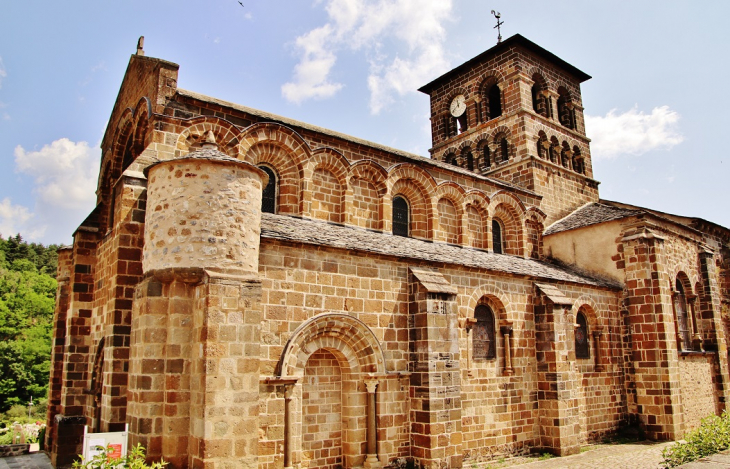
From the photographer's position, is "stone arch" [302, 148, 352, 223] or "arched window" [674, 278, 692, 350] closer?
"stone arch" [302, 148, 352, 223]

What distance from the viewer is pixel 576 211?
21797 mm

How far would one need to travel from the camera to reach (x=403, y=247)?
13.3 metres

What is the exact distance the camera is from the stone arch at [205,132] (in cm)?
1154

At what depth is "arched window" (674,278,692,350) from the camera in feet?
62.9

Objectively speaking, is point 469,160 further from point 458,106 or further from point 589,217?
point 589,217

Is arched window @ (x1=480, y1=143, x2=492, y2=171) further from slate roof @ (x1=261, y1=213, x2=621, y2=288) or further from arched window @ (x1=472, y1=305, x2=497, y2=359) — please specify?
arched window @ (x1=472, y1=305, x2=497, y2=359)

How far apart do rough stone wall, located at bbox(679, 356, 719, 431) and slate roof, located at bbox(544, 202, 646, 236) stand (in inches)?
210

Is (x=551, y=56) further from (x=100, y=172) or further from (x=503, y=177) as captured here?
(x=100, y=172)

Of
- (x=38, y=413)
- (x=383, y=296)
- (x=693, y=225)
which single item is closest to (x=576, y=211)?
(x=693, y=225)

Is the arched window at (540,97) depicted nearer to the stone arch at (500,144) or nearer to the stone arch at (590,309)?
the stone arch at (500,144)

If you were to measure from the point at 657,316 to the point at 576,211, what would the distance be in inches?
232

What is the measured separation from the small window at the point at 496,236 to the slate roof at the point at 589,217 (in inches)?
90.2

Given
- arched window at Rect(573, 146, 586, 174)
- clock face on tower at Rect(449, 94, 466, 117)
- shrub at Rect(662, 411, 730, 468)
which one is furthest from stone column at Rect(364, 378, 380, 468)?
arched window at Rect(573, 146, 586, 174)

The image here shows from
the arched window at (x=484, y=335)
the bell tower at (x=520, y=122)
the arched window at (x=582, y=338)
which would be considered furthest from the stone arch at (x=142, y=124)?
the bell tower at (x=520, y=122)
